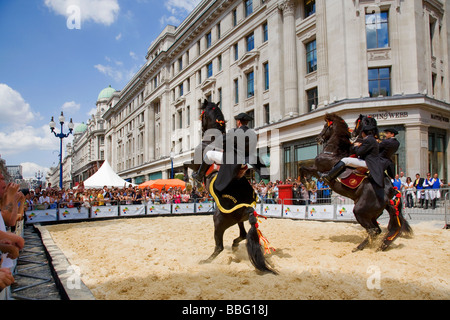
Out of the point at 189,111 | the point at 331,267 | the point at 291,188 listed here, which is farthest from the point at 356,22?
the point at 189,111

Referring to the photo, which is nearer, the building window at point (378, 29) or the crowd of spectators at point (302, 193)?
the crowd of spectators at point (302, 193)

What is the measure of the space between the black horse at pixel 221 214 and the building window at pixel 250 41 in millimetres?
24964

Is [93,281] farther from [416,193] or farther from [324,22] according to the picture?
[324,22]

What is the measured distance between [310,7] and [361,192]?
21838 mm

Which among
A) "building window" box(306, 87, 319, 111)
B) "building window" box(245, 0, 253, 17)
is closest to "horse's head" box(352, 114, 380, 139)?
"building window" box(306, 87, 319, 111)

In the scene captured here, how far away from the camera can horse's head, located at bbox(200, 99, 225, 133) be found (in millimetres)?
5778

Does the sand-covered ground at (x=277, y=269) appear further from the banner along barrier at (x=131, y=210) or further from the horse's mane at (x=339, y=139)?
the banner along barrier at (x=131, y=210)

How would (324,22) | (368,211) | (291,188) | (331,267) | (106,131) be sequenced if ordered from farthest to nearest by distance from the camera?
1. (106,131)
2. (324,22)
3. (291,188)
4. (368,211)
5. (331,267)

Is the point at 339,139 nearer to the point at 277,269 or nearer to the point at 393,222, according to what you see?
the point at 393,222

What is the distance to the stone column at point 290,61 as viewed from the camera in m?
23.7

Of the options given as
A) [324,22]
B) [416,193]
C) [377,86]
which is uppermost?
[324,22]

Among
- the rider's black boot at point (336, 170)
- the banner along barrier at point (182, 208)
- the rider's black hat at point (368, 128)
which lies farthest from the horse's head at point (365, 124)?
the banner along barrier at point (182, 208)

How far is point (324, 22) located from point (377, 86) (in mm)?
6368
